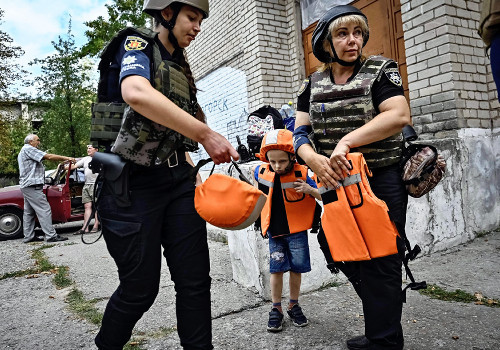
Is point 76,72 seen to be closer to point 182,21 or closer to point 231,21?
point 231,21

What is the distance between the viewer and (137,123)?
5.55ft

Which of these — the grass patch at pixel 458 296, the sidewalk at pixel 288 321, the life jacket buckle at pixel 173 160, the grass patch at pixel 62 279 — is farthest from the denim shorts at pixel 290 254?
the grass patch at pixel 62 279

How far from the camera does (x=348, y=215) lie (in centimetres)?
177

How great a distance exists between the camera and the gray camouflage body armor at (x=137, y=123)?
1.70 meters

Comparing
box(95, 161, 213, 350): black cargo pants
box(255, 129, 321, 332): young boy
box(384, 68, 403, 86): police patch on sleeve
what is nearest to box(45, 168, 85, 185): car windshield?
box(255, 129, 321, 332): young boy

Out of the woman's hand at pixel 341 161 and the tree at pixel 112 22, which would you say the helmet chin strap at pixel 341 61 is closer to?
the woman's hand at pixel 341 161

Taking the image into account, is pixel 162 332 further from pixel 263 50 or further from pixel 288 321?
pixel 263 50

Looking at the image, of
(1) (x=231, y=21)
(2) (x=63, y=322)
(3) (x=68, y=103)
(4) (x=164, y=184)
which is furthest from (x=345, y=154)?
(3) (x=68, y=103)

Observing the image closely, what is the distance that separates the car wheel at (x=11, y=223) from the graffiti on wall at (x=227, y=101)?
4.95 meters

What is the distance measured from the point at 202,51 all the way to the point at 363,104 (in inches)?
290

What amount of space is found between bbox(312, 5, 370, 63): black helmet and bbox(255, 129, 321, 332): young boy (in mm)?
809

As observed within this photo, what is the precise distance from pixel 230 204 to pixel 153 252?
0.44 meters

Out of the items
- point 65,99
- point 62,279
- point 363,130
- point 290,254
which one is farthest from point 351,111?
point 65,99

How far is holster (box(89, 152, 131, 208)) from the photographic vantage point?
5.61ft
